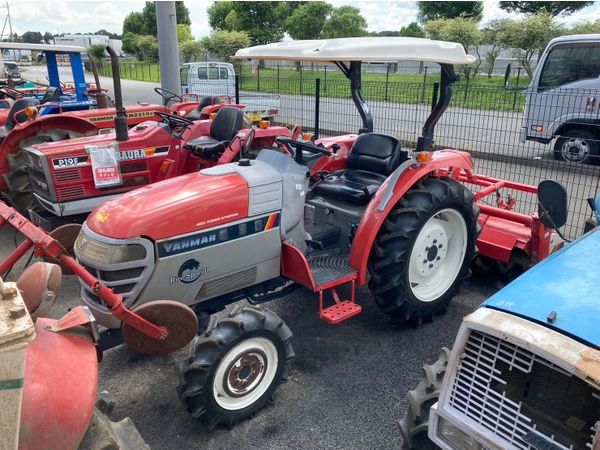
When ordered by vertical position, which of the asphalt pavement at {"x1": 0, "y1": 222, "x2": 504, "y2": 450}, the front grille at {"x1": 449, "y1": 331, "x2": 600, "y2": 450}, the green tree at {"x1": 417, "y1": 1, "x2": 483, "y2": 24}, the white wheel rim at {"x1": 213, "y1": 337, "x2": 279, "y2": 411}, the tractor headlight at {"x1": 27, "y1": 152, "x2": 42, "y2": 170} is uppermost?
the green tree at {"x1": 417, "y1": 1, "x2": 483, "y2": 24}

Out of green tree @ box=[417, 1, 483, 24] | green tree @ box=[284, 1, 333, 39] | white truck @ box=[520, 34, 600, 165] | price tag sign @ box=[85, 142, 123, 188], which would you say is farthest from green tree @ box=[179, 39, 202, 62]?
price tag sign @ box=[85, 142, 123, 188]

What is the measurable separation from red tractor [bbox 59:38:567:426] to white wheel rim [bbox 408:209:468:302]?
0.01m

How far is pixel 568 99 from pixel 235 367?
8.42 meters

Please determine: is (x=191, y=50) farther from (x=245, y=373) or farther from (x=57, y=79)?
(x=245, y=373)

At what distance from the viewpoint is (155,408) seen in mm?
2787

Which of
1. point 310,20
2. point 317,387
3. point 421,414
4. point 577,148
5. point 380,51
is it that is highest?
point 310,20

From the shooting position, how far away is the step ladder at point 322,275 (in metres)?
3.05

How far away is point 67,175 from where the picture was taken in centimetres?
500

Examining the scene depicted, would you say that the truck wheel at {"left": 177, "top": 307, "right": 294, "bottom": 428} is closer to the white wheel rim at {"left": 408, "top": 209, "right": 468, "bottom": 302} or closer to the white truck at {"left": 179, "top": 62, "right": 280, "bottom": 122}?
the white wheel rim at {"left": 408, "top": 209, "right": 468, "bottom": 302}

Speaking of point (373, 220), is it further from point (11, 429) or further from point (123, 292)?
point (11, 429)

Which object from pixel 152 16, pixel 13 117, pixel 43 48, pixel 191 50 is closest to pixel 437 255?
pixel 13 117

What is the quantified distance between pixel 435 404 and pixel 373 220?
155 cm

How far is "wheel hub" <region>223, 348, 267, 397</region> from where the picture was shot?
8.41 ft

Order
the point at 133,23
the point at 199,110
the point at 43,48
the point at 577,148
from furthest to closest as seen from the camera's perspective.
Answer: the point at 133,23 < the point at 577,148 < the point at 43,48 < the point at 199,110
